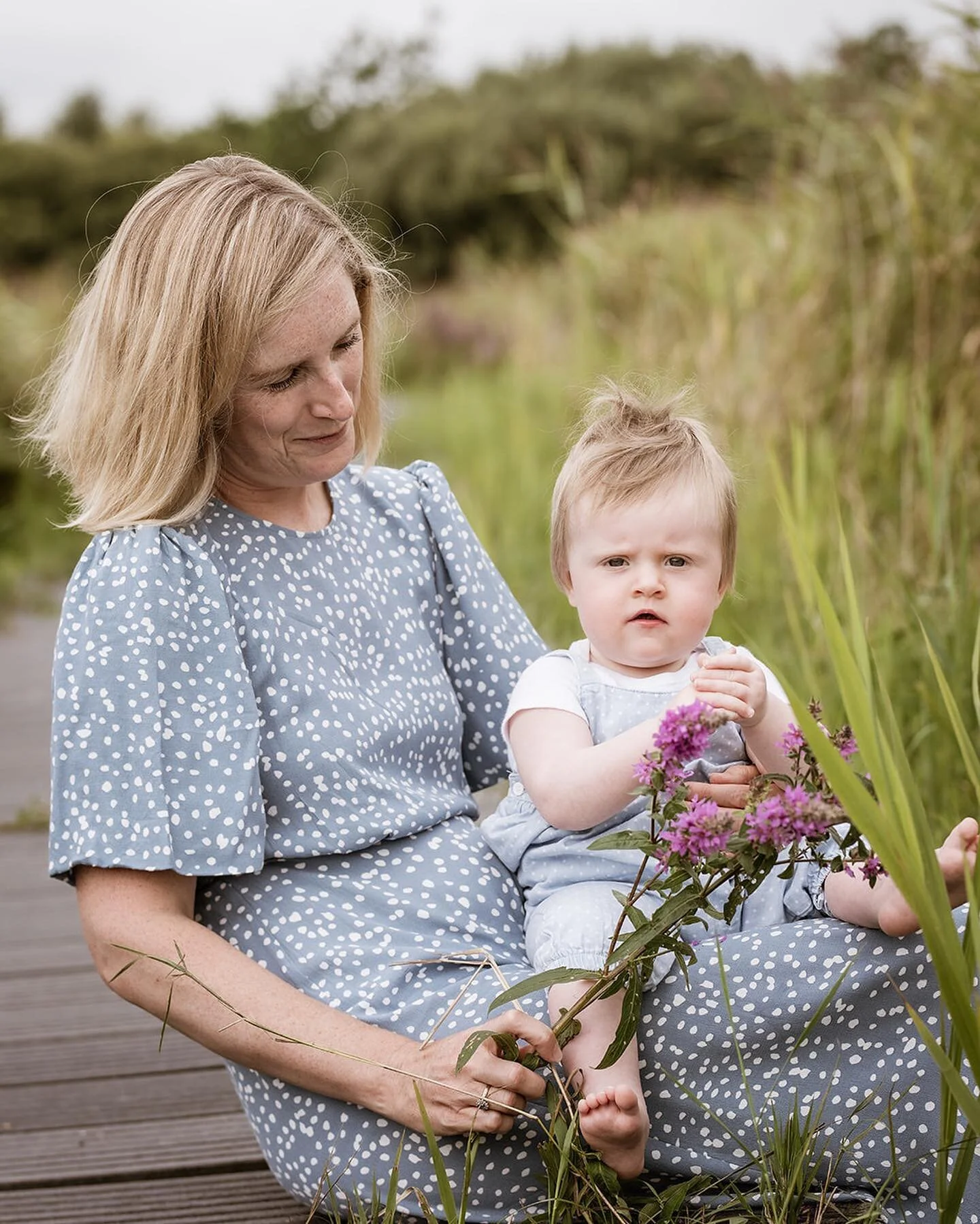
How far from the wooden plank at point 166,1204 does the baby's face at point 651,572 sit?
2.75ft

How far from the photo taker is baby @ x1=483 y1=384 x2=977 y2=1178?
5.01 feet

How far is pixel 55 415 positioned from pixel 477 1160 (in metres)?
1.06

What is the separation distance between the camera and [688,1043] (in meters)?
1.54

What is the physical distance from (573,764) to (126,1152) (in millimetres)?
938

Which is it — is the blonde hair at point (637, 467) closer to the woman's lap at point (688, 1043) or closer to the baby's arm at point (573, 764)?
the baby's arm at point (573, 764)

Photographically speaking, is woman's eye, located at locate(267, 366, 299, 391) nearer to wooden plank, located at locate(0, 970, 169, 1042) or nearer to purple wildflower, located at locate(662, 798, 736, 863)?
purple wildflower, located at locate(662, 798, 736, 863)

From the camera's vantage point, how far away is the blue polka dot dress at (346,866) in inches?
59.3

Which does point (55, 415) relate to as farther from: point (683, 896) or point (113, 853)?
point (683, 896)

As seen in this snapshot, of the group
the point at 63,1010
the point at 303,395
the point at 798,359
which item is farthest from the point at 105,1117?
the point at 798,359

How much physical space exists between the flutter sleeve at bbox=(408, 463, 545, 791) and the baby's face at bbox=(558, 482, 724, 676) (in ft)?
1.27

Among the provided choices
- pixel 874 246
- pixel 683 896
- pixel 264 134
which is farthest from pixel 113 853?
pixel 264 134

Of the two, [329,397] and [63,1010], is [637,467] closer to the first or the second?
[329,397]

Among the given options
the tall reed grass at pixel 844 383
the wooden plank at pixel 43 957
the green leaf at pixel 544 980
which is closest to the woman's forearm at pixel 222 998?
the green leaf at pixel 544 980

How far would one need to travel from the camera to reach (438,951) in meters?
1.68
